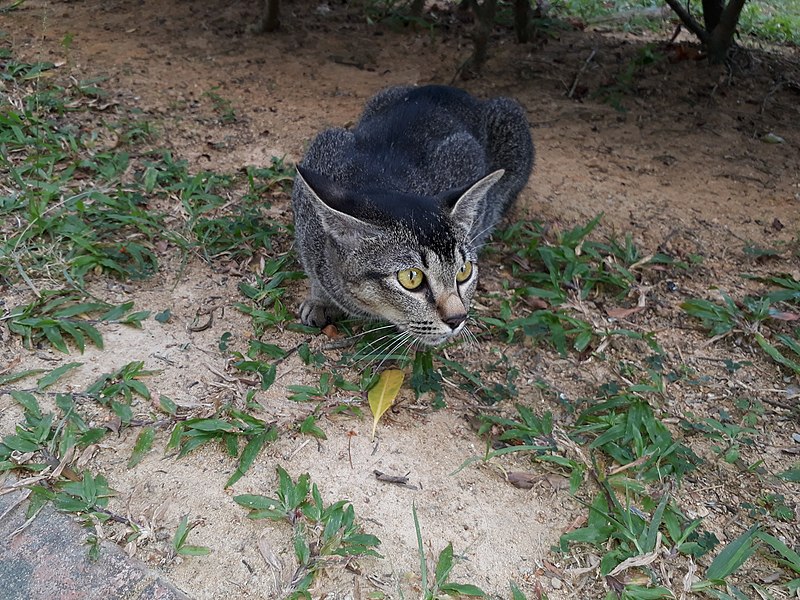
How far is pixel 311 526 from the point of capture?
2514mm

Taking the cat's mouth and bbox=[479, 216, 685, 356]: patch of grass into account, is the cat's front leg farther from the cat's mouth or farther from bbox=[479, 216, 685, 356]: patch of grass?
bbox=[479, 216, 685, 356]: patch of grass

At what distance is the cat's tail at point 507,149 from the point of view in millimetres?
4648

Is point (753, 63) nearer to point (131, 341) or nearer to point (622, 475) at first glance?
point (622, 475)

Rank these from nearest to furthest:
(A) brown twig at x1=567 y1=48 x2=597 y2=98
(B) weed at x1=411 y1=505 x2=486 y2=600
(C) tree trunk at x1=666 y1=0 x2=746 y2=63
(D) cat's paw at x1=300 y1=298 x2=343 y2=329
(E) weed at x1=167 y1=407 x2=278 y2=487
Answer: (B) weed at x1=411 y1=505 x2=486 y2=600, (E) weed at x1=167 y1=407 x2=278 y2=487, (D) cat's paw at x1=300 y1=298 x2=343 y2=329, (C) tree trunk at x1=666 y1=0 x2=746 y2=63, (A) brown twig at x1=567 y1=48 x2=597 y2=98

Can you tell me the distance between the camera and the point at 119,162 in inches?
185

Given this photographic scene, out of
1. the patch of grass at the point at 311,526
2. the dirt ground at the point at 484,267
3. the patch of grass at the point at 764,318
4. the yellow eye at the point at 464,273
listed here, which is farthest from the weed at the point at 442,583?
the patch of grass at the point at 764,318

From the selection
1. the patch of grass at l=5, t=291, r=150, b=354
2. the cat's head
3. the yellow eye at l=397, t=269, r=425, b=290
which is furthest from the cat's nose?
the patch of grass at l=5, t=291, r=150, b=354

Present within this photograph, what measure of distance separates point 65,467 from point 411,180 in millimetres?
2252

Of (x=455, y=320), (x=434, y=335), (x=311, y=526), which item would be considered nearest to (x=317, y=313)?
(x=434, y=335)

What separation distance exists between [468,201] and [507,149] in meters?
1.68

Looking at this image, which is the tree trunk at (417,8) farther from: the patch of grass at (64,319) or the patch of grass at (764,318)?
the patch of grass at (64,319)

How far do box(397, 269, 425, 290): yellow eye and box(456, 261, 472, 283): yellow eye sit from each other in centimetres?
20

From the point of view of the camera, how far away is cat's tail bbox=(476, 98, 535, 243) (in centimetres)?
465

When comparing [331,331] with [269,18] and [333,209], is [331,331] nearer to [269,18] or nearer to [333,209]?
[333,209]
